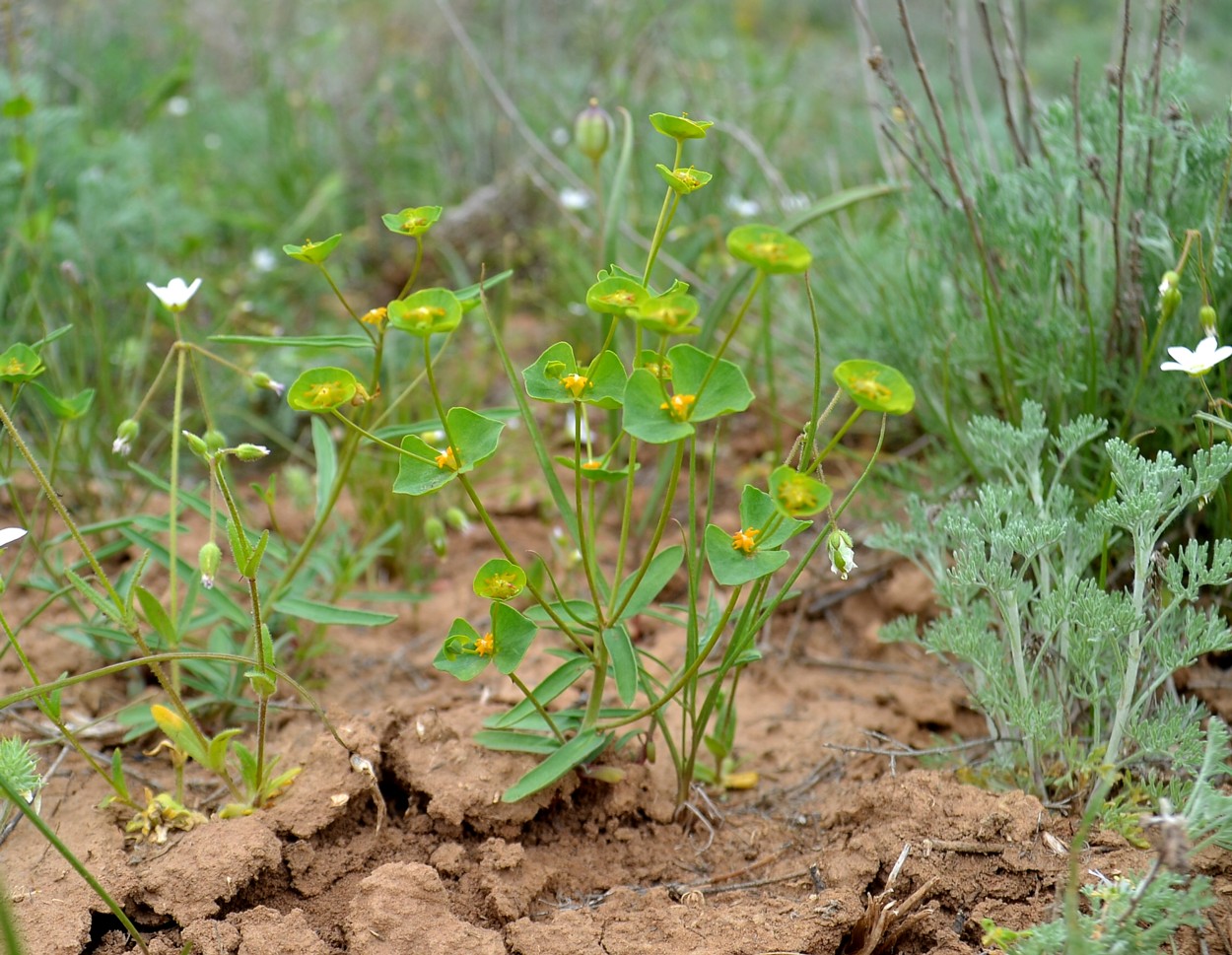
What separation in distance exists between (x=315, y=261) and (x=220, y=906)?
830 millimetres

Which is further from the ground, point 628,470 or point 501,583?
point 628,470

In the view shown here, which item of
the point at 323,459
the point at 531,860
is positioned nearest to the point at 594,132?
the point at 323,459

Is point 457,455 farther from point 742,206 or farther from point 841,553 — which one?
point 742,206

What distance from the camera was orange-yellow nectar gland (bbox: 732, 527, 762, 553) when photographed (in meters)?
1.29

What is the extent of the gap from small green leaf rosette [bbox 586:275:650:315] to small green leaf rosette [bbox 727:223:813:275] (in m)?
0.14

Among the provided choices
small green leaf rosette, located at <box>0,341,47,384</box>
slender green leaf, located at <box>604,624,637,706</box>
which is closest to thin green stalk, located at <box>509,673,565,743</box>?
slender green leaf, located at <box>604,624,637,706</box>

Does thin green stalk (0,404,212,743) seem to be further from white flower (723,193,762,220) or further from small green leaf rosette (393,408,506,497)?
white flower (723,193,762,220)

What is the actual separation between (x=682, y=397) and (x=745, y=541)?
19 cm

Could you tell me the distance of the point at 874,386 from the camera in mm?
1187

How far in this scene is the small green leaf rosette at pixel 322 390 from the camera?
1.26 metres

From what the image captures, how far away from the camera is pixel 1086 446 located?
6.46ft

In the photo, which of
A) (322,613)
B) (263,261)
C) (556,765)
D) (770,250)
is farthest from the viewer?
(263,261)

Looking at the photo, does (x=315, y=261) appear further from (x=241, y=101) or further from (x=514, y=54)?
(x=241, y=101)

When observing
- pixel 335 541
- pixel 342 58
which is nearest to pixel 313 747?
pixel 335 541
